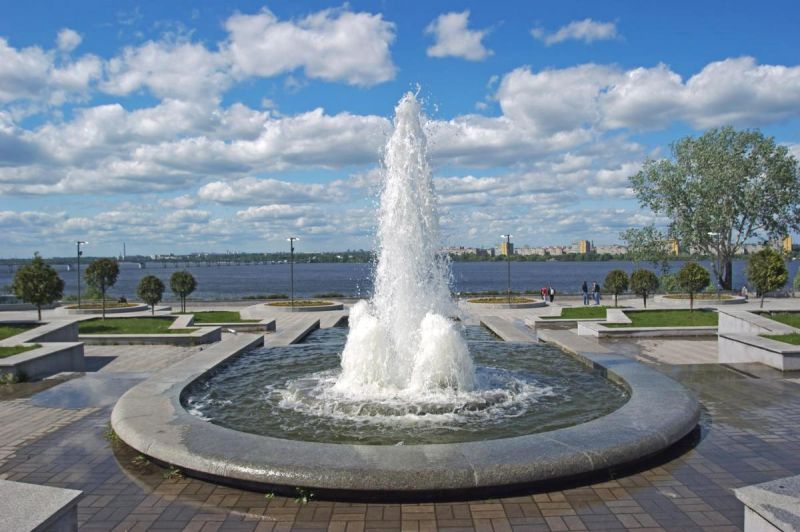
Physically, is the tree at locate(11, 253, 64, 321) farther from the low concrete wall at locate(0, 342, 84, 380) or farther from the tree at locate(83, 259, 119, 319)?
the low concrete wall at locate(0, 342, 84, 380)

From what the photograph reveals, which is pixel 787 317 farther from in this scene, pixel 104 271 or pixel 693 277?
pixel 104 271

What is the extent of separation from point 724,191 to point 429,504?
33.0 metres

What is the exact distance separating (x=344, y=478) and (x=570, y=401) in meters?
4.59

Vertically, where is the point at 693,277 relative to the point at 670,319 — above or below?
above

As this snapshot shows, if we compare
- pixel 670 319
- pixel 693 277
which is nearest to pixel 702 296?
pixel 693 277

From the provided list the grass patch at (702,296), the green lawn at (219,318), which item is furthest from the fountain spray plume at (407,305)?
the grass patch at (702,296)

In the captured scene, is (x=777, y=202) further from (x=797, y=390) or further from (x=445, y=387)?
(x=445, y=387)

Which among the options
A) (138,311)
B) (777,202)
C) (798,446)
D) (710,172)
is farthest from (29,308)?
(777,202)

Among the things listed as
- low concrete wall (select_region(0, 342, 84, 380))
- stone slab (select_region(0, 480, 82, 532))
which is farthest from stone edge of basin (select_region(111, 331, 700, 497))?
low concrete wall (select_region(0, 342, 84, 380))

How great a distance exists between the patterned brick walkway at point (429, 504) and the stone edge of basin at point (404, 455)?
0.17 metres

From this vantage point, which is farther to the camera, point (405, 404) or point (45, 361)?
point (45, 361)

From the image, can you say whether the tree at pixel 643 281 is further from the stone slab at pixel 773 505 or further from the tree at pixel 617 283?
the stone slab at pixel 773 505

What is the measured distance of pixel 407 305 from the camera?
36.5ft

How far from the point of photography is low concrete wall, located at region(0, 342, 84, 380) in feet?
36.0
